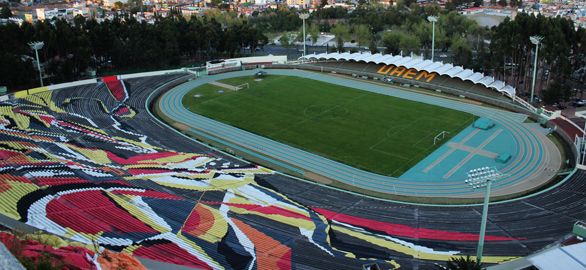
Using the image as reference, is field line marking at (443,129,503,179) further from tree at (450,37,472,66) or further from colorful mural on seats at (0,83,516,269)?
tree at (450,37,472,66)

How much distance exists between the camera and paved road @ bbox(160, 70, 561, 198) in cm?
3966

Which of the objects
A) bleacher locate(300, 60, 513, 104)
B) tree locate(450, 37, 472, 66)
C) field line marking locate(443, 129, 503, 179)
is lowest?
field line marking locate(443, 129, 503, 179)

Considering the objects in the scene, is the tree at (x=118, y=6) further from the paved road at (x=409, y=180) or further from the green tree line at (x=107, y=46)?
the paved road at (x=409, y=180)

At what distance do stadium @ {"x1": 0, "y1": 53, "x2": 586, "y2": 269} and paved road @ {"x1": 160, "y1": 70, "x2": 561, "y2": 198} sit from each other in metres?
0.17

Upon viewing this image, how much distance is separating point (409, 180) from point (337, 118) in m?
14.6

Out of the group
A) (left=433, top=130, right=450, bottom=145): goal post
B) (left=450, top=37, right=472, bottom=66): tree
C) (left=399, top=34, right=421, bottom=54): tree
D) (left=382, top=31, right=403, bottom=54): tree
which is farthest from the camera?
(left=382, top=31, right=403, bottom=54): tree

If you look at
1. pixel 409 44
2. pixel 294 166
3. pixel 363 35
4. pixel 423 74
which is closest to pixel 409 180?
pixel 294 166

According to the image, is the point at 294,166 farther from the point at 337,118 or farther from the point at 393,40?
the point at 393,40

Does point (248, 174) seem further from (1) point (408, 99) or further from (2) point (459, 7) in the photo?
(2) point (459, 7)

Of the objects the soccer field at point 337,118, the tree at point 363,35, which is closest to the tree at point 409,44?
the tree at point 363,35

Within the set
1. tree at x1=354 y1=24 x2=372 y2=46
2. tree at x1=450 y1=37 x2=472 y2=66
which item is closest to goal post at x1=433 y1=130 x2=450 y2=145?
tree at x1=450 y1=37 x2=472 y2=66

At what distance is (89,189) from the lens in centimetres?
3108

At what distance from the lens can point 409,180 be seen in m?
40.9

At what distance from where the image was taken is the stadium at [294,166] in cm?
2811
